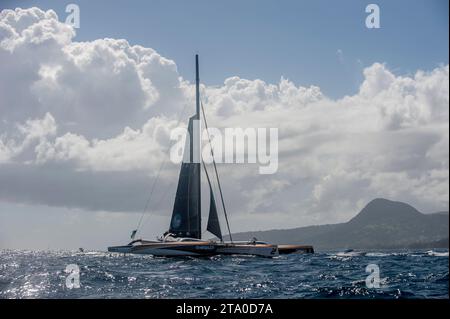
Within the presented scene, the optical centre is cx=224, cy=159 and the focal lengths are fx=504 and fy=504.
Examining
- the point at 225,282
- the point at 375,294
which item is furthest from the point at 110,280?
the point at 375,294

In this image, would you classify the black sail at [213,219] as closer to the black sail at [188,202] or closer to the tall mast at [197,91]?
the black sail at [188,202]

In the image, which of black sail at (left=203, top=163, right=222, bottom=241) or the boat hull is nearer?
the boat hull

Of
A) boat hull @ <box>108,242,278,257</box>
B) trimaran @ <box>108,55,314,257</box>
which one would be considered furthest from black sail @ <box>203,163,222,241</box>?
boat hull @ <box>108,242,278,257</box>

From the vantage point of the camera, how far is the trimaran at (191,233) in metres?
64.6

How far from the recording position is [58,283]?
31031 millimetres

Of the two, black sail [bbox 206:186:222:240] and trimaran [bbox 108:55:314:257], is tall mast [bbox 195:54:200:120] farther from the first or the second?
black sail [bbox 206:186:222:240]

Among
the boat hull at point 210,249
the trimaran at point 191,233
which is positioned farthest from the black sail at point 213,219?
the boat hull at point 210,249

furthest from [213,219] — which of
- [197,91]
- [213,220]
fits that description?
[197,91]

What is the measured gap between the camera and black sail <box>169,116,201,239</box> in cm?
6956

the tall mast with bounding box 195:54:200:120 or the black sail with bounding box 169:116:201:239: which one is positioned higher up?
the tall mast with bounding box 195:54:200:120

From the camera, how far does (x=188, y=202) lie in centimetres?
7050

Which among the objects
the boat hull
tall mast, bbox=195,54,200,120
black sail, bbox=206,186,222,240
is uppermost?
tall mast, bbox=195,54,200,120

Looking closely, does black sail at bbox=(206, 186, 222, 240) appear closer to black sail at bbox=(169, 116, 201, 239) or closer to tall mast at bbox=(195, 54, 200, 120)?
black sail at bbox=(169, 116, 201, 239)
